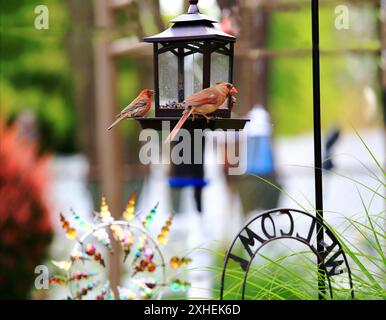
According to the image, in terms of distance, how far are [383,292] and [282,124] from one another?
4.78 m

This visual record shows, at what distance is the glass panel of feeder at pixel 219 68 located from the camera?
6.40 ft

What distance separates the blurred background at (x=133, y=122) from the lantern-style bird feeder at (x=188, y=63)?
197 centimetres

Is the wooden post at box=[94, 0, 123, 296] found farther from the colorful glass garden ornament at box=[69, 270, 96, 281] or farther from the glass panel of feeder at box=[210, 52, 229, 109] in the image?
the glass panel of feeder at box=[210, 52, 229, 109]

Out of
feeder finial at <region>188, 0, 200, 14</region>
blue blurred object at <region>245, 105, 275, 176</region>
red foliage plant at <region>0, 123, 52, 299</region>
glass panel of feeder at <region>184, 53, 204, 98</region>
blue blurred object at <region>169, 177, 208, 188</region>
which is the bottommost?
red foliage plant at <region>0, 123, 52, 299</region>

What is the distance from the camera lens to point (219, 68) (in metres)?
1.97

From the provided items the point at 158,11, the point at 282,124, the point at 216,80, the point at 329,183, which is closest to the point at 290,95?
the point at 282,124

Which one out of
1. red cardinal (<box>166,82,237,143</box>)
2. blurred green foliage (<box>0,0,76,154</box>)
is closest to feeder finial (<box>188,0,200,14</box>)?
red cardinal (<box>166,82,237,143</box>)

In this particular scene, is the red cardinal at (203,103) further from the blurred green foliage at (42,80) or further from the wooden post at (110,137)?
the blurred green foliage at (42,80)

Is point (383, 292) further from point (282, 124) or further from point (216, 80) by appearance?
point (282, 124)

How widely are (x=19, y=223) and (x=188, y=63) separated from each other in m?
2.26

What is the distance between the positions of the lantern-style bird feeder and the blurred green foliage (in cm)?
376

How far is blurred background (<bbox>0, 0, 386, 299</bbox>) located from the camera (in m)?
4.03
